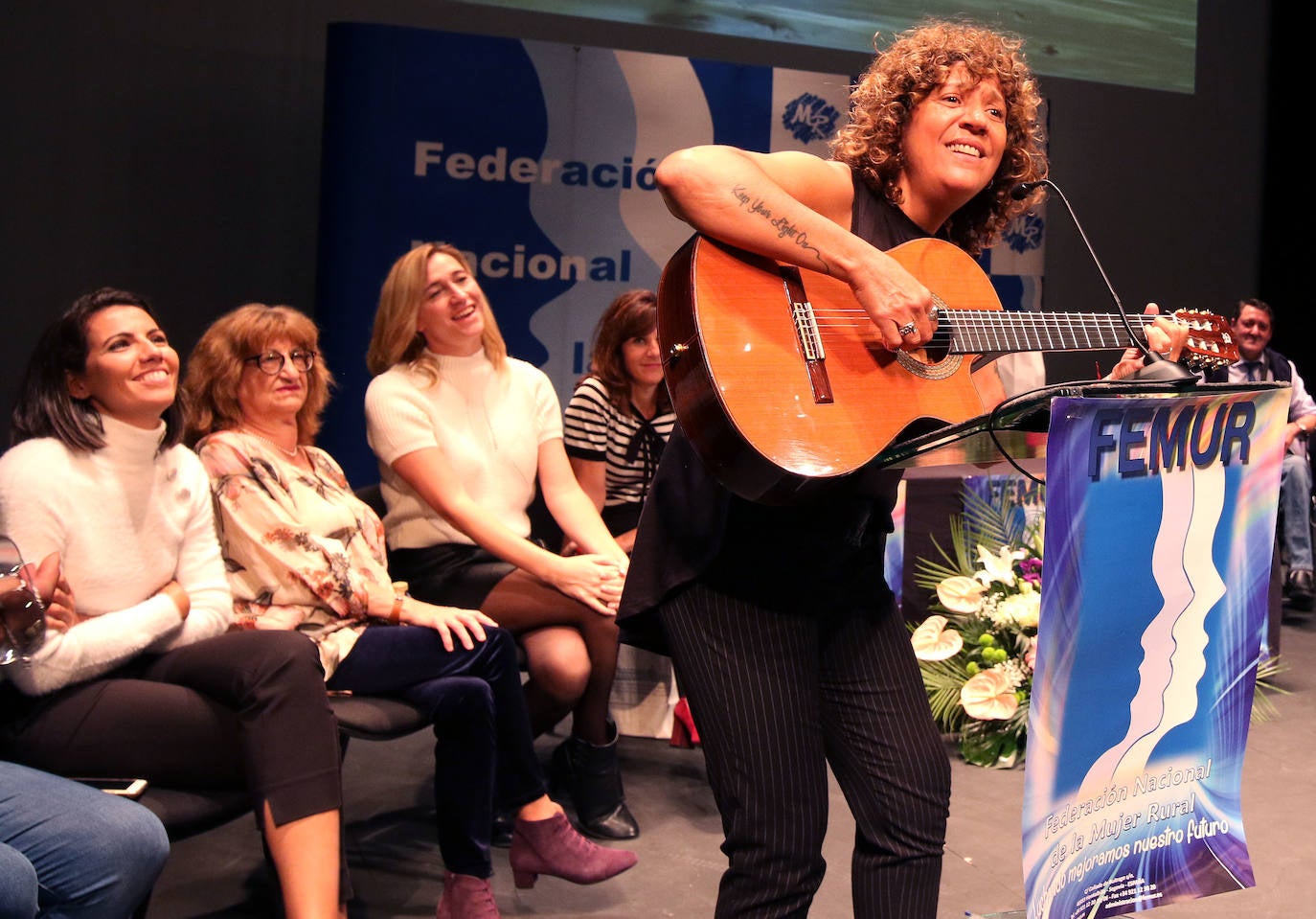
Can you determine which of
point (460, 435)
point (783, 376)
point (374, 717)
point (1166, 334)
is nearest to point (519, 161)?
point (460, 435)

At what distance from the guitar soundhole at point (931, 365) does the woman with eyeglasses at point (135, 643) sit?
4.01 feet

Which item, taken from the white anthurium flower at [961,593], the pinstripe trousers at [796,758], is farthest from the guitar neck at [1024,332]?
the white anthurium flower at [961,593]

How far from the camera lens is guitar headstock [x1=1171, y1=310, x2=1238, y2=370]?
1.91 meters

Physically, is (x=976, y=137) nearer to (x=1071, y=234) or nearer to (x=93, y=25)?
(x=93, y=25)

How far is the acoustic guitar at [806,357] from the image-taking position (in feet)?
5.09

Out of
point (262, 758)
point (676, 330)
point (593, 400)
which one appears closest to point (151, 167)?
point (593, 400)

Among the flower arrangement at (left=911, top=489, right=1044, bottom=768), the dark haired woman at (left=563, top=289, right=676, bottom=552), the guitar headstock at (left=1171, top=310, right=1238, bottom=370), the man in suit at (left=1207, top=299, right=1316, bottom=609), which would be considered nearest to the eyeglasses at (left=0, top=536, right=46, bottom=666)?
the guitar headstock at (left=1171, top=310, right=1238, bottom=370)

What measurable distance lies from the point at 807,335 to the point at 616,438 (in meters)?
2.09

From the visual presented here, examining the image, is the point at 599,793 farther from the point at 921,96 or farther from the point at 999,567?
the point at 921,96

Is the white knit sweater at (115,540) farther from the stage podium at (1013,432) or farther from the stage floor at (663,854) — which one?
the stage podium at (1013,432)

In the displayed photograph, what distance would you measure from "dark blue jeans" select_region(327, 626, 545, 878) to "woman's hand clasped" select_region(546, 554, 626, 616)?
0.30 m

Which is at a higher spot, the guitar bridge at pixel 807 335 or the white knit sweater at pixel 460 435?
the guitar bridge at pixel 807 335

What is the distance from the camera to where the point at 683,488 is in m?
1.68

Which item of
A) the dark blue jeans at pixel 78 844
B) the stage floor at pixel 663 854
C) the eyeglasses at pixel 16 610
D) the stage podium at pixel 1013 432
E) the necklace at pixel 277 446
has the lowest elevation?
the stage floor at pixel 663 854
